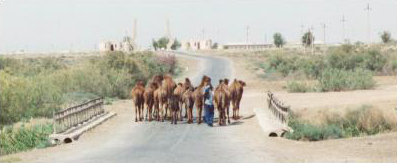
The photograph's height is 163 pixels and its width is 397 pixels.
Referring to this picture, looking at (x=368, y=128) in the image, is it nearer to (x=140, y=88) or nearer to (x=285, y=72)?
(x=140, y=88)

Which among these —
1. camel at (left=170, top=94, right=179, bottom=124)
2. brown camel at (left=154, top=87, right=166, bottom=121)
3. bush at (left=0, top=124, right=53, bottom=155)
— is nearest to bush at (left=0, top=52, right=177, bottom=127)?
bush at (left=0, top=124, right=53, bottom=155)

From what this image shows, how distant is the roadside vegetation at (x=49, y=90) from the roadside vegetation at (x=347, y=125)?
793 cm

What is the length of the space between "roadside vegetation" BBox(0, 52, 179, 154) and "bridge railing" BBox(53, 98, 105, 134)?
58cm

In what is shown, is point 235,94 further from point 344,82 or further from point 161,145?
point 344,82

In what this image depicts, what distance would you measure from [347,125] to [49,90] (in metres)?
14.2

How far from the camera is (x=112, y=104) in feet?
128

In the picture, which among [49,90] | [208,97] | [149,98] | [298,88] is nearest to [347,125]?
[208,97]

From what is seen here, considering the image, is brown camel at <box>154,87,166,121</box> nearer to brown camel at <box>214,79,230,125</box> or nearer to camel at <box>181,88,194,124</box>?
camel at <box>181,88,194,124</box>

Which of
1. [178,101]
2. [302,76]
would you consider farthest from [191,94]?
[302,76]

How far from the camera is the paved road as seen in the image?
18469mm

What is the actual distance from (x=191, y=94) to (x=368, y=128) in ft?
20.3

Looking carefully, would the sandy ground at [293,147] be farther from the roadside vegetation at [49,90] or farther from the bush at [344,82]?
the bush at [344,82]

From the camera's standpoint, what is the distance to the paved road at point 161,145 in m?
18.5

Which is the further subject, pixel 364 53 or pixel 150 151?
pixel 364 53
